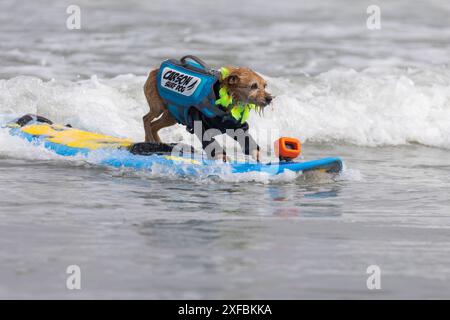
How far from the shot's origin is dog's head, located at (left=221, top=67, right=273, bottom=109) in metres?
8.58

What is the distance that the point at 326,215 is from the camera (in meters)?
7.46

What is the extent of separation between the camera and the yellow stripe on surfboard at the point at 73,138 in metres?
9.87

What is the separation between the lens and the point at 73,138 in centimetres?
1017

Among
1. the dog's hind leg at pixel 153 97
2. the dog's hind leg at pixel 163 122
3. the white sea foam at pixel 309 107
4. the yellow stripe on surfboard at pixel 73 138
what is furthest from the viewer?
the white sea foam at pixel 309 107

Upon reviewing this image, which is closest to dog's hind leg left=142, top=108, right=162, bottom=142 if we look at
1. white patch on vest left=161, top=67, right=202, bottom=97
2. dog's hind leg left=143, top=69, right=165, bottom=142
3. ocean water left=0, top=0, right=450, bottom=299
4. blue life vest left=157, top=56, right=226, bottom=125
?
dog's hind leg left=143, top=69, right=165, bottom=142

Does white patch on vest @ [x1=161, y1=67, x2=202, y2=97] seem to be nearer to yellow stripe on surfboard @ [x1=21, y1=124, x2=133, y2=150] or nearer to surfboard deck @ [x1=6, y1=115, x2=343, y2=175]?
surfboard deck @ [x1=6, y1=115, x2=343, y2=175]

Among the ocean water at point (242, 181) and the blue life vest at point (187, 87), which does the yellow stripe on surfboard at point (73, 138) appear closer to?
the ocean water at point (242, 181)

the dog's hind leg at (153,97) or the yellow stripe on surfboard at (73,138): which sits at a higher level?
the dog's hind leg at (153,97)

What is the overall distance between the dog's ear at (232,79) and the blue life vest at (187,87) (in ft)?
0.57

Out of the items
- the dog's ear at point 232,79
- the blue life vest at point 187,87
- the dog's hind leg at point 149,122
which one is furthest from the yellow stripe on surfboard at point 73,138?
the dog's ear at point 232,79

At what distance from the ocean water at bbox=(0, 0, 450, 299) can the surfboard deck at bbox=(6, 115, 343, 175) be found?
11 cm

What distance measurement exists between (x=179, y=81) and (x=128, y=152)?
896 millimetres
